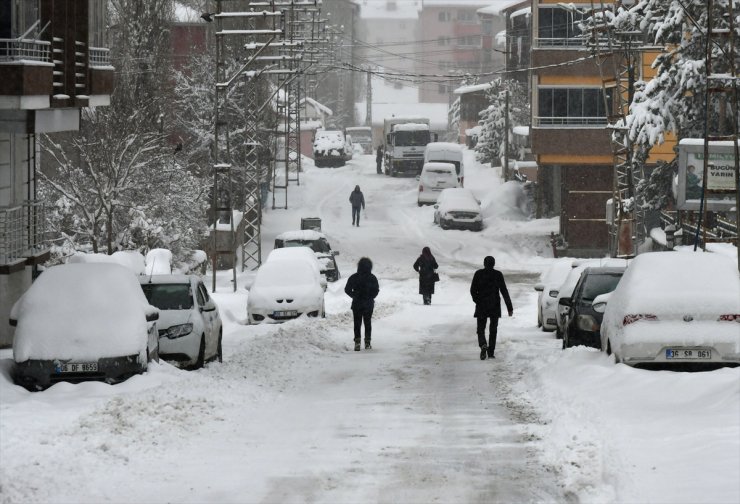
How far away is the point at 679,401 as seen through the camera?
535 inches

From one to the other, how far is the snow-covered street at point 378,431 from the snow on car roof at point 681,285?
2.83ft

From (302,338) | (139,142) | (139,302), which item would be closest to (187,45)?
(139,142)

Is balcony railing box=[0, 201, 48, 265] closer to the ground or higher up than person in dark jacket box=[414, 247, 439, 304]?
higher up

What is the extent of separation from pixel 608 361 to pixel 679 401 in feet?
10.9

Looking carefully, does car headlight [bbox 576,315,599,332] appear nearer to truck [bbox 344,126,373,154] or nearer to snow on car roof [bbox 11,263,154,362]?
snow on car roof [bbox 11,263,154,362]

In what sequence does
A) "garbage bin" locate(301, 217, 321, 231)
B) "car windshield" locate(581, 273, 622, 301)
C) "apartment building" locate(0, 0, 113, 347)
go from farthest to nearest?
"garbage bin" locate(301, 217, 321, 231), "car windshield" locate(581, 273, 622, 301), "apartment building" locate(0, 0, 113, 347)

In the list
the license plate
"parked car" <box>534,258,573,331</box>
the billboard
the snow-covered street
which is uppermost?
the billboard

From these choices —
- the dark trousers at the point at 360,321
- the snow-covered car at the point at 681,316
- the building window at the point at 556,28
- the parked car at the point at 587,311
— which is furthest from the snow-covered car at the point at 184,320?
the building window at the point at 556,28

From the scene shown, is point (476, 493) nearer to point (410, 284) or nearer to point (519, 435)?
point (519, 435)

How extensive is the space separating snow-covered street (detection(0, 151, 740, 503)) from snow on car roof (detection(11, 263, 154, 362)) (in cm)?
49

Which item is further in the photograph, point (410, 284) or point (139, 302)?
point (410, 284)

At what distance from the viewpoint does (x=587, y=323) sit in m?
20.8

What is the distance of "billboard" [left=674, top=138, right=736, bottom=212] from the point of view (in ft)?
90.9

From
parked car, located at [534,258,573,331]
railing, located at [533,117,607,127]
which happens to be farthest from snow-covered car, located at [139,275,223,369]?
railing, located at [533,117,607,127]
